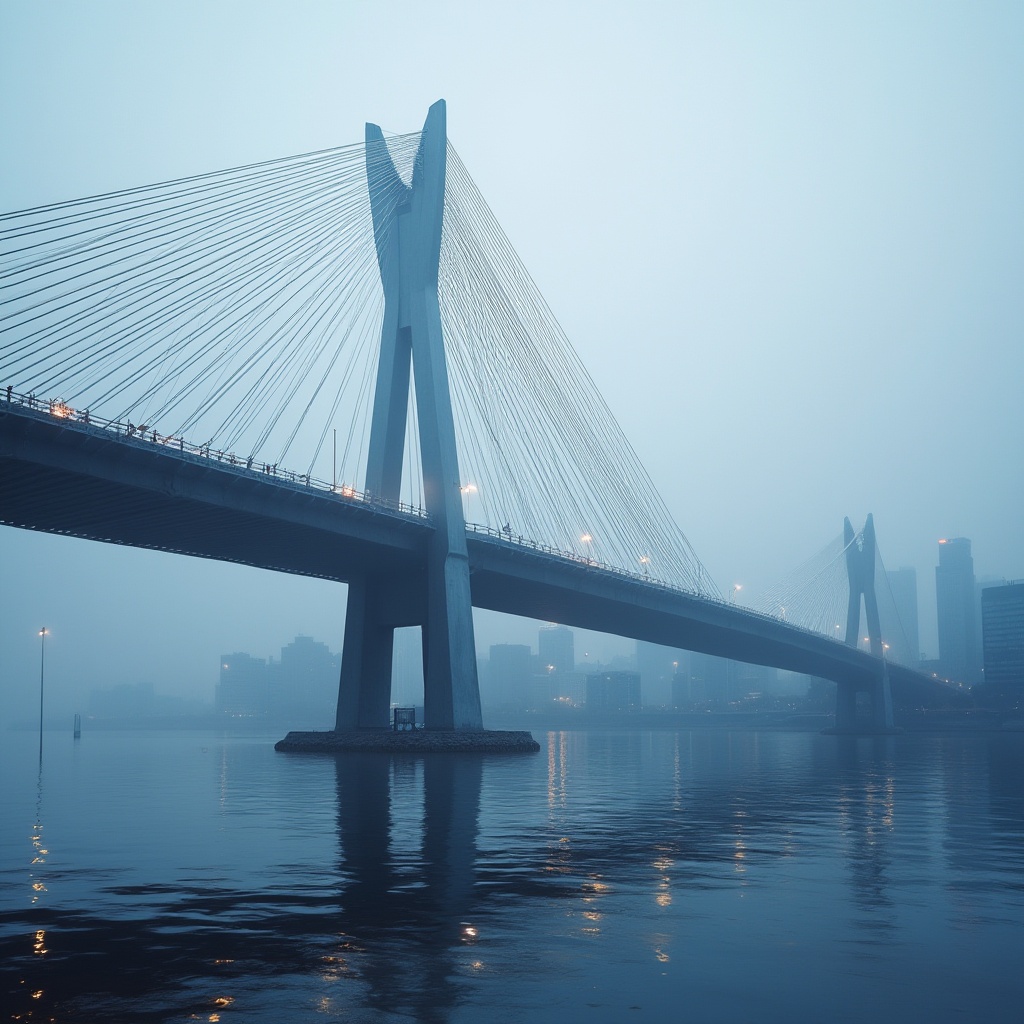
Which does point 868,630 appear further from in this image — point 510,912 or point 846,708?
point 510,912

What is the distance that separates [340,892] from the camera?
14.4m

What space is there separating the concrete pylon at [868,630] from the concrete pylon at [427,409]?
8479cm

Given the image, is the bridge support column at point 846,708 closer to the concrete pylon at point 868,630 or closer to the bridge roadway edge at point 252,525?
the concrete pylon at point 868,630

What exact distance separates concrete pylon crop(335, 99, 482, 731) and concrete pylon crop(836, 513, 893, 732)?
8479cm

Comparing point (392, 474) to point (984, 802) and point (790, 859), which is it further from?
point (790, 859)

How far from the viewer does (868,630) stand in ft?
456

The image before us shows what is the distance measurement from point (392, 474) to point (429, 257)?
1219 cm

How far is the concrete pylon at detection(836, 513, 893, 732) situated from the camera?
430 ft

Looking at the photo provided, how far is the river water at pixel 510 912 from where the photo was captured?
9156 millimetres

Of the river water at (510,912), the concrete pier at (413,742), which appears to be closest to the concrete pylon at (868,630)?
the concrete pier at (413,742)

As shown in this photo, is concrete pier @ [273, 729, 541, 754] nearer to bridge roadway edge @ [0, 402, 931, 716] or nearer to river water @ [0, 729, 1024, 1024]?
bridge roadway edge @ [0, 402, 931, 716]

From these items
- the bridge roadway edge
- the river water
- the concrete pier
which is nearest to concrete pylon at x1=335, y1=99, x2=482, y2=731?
the concrete pier

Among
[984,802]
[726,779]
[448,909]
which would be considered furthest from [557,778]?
[448,909]

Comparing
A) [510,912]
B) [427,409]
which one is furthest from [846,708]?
[510,912]
